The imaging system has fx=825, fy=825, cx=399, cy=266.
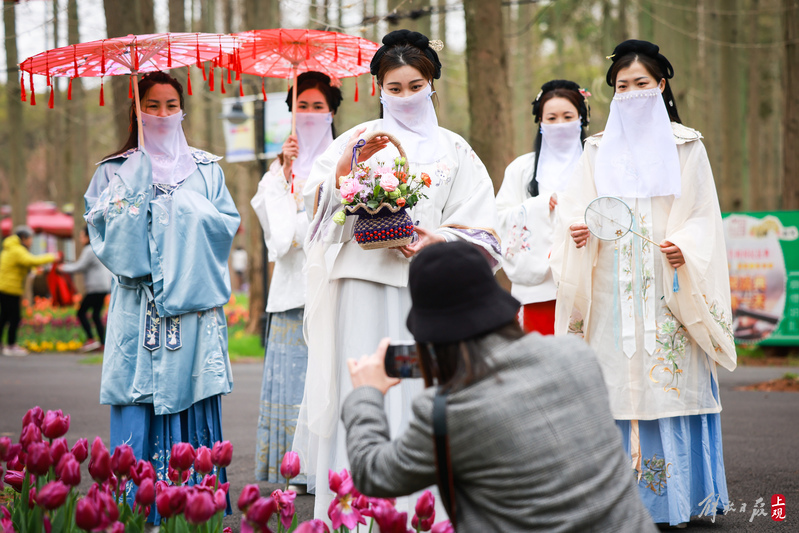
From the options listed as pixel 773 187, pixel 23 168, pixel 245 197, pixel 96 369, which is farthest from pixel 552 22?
pixel 96 369

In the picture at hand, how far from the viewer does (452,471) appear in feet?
6.54

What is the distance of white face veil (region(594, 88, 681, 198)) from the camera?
165 inches

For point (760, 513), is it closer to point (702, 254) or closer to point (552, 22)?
point (702, 254)

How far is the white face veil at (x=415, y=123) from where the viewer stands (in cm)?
382

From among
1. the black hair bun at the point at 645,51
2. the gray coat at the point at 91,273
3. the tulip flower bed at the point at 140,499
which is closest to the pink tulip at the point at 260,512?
the tulip flower bed at the point at 140,499

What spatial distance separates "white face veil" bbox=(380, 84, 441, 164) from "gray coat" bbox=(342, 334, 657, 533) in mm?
1930

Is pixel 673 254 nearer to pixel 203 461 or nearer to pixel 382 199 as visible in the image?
pixel 382 199

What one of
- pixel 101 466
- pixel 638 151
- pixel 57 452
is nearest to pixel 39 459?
pixel 57 452

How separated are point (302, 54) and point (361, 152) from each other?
7.23 ft

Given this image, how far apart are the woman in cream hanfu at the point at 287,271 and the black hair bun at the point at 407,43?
1.56 metres

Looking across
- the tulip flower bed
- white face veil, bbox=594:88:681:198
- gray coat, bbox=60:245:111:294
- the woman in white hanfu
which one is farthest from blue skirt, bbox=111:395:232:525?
gray coat, bbox=60:245:111:294

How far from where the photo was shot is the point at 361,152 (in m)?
3.58

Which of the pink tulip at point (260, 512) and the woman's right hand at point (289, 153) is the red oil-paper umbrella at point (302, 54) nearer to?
the woman's right hand at point (289, 153)

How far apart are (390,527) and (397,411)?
4.78 feet
